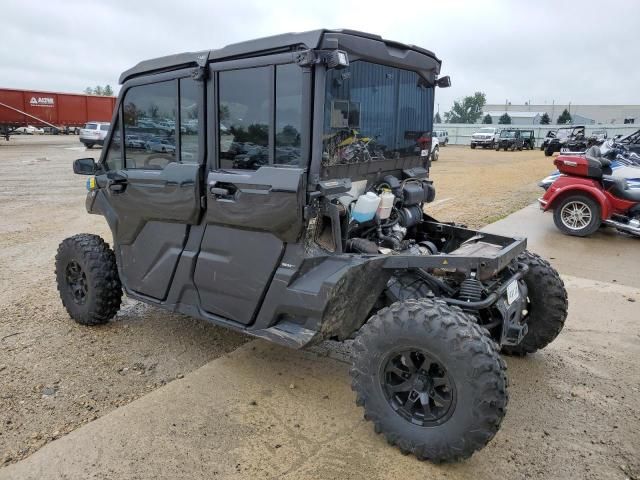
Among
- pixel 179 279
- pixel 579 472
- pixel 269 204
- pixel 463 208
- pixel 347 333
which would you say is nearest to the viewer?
pixel 579 472

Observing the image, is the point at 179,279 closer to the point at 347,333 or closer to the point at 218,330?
the point at 218,330

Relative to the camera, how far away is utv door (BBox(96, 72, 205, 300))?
12.1 feet

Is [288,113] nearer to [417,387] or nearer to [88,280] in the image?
[417,387]

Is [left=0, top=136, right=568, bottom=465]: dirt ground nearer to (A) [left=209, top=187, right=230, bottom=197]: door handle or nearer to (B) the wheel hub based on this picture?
(A) [left=209, top=187, right=230, bottom=197]: door handle

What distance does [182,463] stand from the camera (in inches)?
111

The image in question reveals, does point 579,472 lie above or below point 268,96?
below

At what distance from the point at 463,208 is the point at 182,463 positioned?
930 cm

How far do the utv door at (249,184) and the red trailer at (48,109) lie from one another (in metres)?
33.1

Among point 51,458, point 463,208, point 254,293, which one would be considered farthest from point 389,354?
point 463,208

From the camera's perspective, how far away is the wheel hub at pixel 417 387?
2.85m

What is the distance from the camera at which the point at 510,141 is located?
39.1m

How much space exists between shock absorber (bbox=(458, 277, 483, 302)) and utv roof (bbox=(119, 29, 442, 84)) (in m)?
1.50

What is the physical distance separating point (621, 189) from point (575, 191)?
643mm

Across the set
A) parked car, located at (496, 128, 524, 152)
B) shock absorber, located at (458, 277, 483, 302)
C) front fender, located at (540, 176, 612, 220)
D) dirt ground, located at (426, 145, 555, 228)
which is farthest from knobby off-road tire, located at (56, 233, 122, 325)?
parked car, located at (496, 128, 524, 152)
